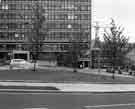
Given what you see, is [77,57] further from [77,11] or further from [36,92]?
[77,11]

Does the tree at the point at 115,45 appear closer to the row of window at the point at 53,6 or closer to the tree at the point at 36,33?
the tree at the point at 36,33

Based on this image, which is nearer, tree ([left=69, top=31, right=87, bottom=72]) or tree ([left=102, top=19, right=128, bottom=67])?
tree ([left=102, top=19, right=128, bottom=67])

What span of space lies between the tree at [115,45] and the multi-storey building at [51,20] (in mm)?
52922

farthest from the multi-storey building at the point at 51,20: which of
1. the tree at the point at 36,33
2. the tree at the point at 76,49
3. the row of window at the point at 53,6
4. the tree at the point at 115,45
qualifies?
the tree at the point at 115,45

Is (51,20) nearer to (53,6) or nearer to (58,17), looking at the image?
(58,17)

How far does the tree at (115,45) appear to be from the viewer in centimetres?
2017

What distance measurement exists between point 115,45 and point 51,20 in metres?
57.3

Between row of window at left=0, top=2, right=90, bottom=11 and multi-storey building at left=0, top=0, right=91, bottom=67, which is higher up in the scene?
row of window at left=0, top=2, right=90, bottom=11

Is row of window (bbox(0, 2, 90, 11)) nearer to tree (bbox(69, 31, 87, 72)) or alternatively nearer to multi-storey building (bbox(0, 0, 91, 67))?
multi-storey building (bbox(0, 0, 91, 67))

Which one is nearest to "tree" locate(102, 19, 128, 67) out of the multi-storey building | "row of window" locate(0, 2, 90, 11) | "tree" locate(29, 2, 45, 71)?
"tree" locate(29, 2, 45, 71)

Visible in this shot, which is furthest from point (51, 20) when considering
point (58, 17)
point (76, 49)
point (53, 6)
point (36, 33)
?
point (36, 33)

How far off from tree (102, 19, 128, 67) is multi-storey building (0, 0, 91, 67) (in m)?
52.9

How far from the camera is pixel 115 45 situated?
2017 centimetres

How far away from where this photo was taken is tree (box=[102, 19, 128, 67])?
2017 centimetres
